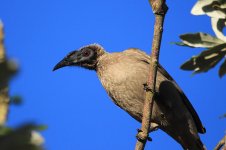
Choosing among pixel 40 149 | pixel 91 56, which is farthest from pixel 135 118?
pixel 40 149

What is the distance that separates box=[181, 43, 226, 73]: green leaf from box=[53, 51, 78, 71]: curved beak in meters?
6.29

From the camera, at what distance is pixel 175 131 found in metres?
6.89

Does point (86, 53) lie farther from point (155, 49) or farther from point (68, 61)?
point (155, 49)

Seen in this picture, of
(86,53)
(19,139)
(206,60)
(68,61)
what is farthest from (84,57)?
(19,139)

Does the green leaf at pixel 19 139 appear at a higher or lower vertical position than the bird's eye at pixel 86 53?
lower

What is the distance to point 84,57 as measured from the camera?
848cm

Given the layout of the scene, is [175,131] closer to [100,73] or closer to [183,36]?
[100,73]

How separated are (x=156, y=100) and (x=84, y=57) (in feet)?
8.52

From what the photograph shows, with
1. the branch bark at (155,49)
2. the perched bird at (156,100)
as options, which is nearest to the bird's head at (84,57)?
the perched bird at (156,100)

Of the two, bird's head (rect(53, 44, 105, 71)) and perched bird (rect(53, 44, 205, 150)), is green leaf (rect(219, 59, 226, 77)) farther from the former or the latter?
bird's head (rect(53, 44, 105, 71))

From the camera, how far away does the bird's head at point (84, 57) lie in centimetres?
827

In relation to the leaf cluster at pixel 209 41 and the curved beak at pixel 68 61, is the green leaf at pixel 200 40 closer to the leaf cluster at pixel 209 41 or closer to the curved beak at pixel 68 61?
the leaf cluster at pixel 209 41

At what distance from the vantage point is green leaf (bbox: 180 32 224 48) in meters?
2.31

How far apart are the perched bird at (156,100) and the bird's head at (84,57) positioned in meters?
0.72
